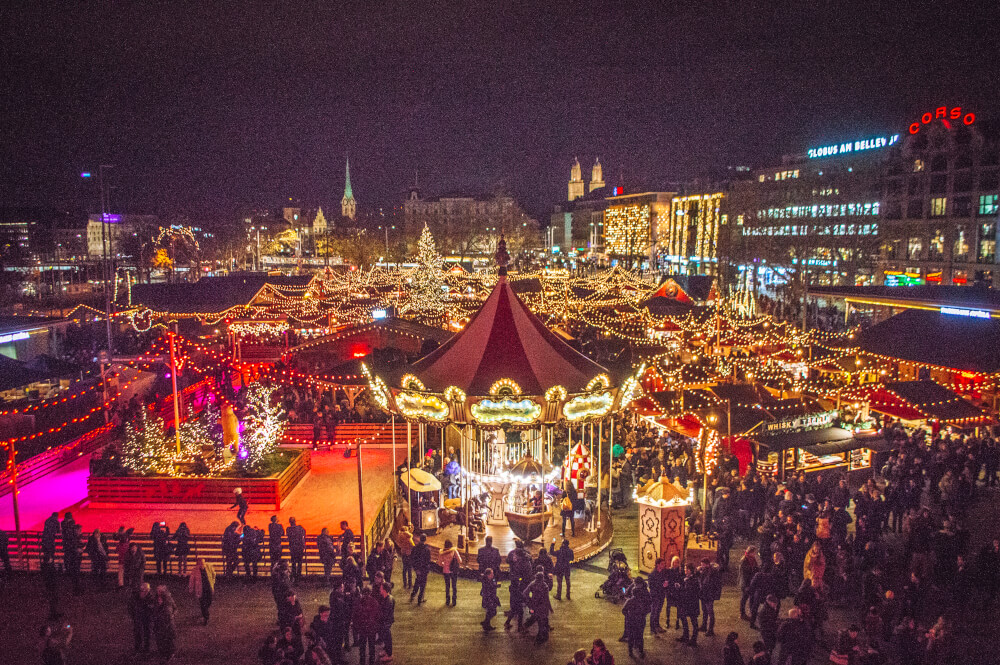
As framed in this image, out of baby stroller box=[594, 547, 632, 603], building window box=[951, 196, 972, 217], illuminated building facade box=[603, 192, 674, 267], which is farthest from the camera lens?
illuminated building facade box=[603, 192, 674, 267]

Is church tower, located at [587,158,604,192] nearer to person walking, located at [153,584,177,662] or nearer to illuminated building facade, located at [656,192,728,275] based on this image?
illuminated building facade, located at [656,192,728,275]

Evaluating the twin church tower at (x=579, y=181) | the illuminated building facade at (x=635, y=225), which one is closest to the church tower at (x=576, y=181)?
the twin church tower at (x=579, y=181)

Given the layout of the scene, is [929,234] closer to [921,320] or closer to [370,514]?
[921,320]

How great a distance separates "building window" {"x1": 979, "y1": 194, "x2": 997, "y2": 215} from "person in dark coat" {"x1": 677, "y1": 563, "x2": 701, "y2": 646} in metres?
44.8

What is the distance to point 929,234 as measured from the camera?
1871 inches

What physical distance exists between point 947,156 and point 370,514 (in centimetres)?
4901

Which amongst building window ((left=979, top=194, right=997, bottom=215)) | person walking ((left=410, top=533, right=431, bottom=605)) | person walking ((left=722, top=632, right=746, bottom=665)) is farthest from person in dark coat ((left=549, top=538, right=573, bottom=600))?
building window ((left=979, top=194, right=997, bottom=215))

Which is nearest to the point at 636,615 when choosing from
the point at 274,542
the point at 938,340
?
the point at 274,542

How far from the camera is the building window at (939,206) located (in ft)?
154

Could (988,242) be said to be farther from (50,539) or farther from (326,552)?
(50,539)

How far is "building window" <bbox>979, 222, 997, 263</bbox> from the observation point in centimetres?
4247

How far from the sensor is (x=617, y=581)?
9617 millimetres

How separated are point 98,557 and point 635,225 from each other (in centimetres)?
9136

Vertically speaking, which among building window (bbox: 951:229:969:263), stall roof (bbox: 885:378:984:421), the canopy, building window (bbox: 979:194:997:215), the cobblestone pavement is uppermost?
building window (bbox: 979:194:997:215)
